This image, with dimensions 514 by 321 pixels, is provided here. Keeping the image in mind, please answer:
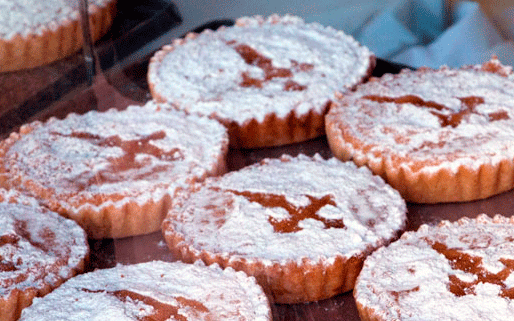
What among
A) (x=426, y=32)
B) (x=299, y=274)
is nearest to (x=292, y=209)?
(x=299, y=274)

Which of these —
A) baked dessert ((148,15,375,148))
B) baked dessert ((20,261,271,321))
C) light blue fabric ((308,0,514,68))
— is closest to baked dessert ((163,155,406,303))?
baked dessert ((20,261,271,321))

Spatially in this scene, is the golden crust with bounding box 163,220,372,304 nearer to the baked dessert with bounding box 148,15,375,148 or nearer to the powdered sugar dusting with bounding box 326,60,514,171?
the powdered sugar dusting with bounding box 326,60,514,171

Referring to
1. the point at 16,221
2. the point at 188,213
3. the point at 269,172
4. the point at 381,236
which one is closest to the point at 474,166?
the point at 381,236

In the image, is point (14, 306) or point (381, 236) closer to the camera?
point (14, 306)

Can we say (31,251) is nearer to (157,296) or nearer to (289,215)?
(157,296)

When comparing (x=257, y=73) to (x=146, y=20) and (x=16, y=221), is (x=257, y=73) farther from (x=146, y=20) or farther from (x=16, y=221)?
(x=16, y=221)

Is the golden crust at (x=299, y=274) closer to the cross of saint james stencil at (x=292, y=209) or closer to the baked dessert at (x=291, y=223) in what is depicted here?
the baked dessert at (x=291, y=223)

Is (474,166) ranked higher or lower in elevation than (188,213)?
higher
